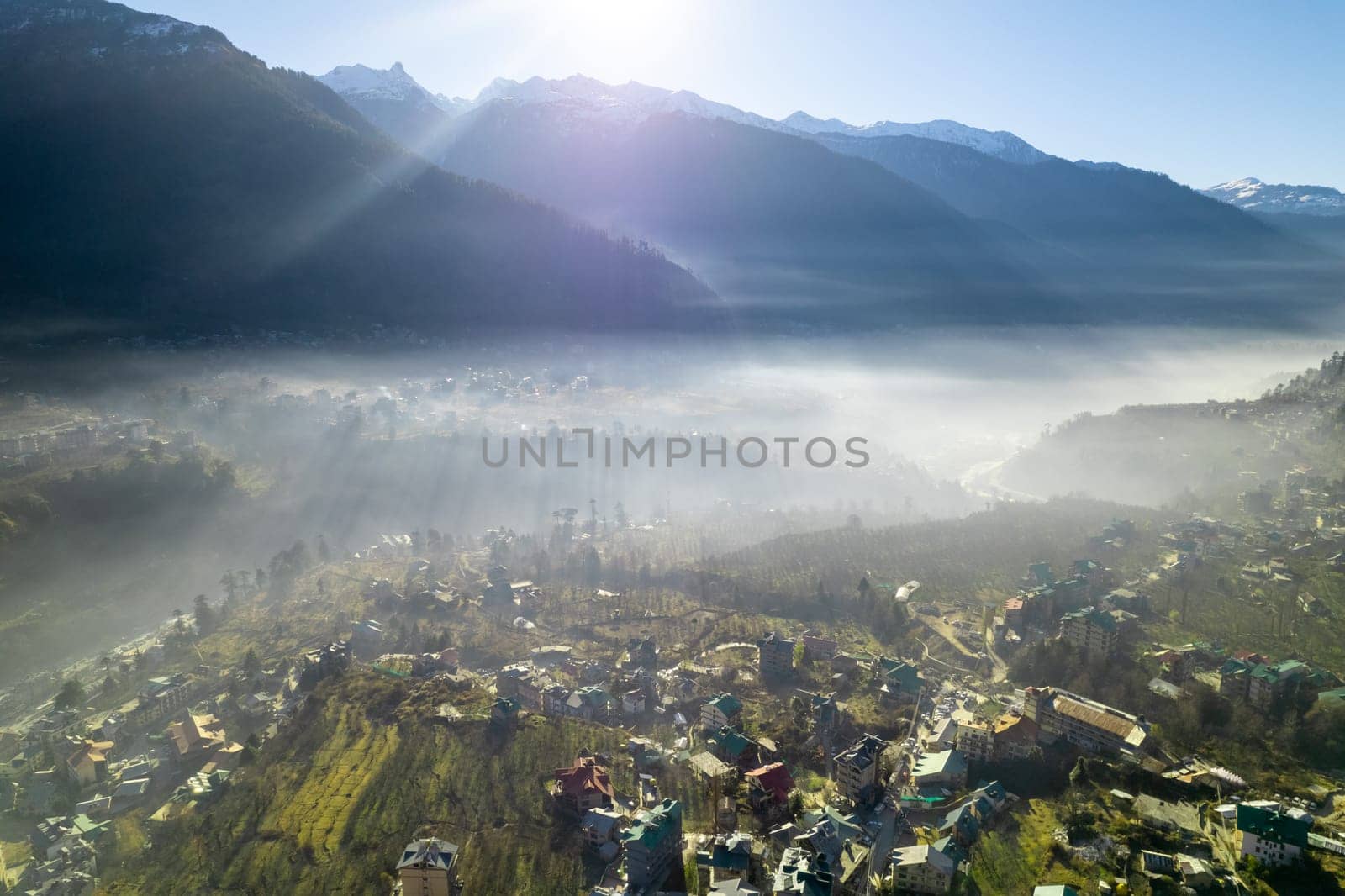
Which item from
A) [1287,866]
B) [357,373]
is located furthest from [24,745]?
[357,373]

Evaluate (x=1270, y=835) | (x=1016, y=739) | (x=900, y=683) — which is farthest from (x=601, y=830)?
(x=1270, y=835)

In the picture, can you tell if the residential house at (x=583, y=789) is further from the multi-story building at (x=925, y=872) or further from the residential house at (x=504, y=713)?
the multi-story building at (x=925, y=872)

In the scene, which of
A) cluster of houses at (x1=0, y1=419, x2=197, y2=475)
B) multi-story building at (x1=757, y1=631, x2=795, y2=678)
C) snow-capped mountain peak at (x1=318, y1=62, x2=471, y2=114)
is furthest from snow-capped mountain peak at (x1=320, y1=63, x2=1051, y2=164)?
multi-story building at (x1=757, y1=631, x2=795, y2=678)

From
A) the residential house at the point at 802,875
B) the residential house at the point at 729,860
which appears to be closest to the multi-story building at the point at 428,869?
the residential house at the point at 729,860

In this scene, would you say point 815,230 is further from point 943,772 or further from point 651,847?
point 651,847

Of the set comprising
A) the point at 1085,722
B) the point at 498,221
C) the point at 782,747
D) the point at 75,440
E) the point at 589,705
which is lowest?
the point at 589,705

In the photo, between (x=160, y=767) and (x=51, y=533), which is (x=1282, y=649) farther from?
(x=51, y=533)
